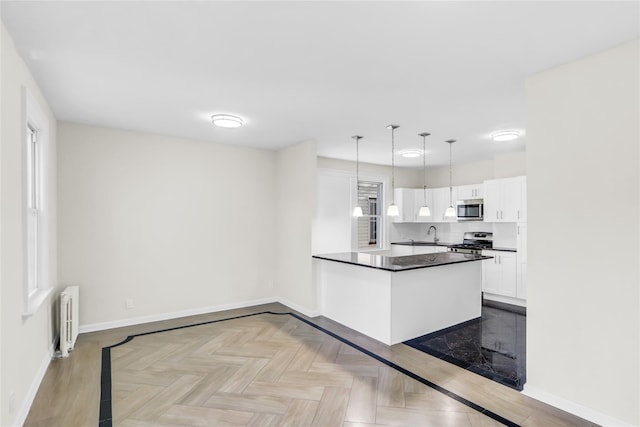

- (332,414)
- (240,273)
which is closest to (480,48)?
(332,414)

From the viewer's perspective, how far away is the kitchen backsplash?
5992 millimetres

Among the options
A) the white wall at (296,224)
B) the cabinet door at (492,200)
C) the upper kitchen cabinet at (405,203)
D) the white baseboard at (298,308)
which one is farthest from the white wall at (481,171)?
the white baseboard at (298,308)

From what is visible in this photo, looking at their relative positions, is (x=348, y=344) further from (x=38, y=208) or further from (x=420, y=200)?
(x=420, y=200)

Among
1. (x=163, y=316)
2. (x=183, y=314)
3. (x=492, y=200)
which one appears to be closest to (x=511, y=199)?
(x=492, y=200)

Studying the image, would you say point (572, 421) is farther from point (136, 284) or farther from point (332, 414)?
point (136, 284)

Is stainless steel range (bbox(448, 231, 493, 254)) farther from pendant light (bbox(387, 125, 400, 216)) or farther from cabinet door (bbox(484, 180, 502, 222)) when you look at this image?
pendant light (bbox(387, 125, 400, 216))

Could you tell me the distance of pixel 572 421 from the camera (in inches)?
89.6

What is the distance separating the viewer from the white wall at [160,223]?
4.06 meters

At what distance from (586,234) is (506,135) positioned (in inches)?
99.2

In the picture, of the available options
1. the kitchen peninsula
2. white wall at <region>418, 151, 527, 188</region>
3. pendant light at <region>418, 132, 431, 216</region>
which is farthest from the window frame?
white wall at <region>418, 151, 527, 188</region>

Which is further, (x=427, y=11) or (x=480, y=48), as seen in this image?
(x=480, y=48)

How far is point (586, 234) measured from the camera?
91.6 inches

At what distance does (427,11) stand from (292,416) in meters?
2.78

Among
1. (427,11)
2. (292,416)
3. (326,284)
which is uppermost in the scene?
(427,11)
